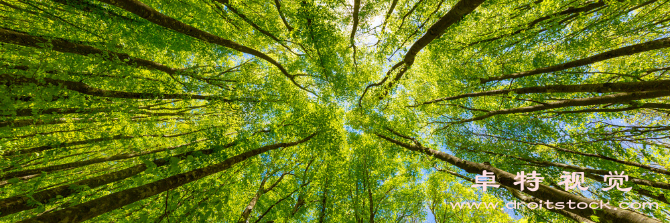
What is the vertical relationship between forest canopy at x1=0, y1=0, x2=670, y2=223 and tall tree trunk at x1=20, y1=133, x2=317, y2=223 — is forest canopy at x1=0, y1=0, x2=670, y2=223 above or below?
above

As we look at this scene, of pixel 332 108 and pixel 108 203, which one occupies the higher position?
pixel 332 108

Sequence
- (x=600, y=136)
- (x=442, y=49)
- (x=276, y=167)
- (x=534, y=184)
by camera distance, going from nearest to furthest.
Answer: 1. (x=534, y=184)
2. (x=600, y=136)
3. (x=442, y=49)
4. (x=276, y=167)

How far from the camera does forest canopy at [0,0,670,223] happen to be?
13.2ft

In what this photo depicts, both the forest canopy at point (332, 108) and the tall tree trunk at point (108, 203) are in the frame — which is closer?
the tall tree trunk at point (108, 203)

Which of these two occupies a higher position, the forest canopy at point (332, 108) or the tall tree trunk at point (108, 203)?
the forest canopy at point (332, 108)

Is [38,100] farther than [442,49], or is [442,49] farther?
[442,49]

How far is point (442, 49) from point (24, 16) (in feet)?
37.6

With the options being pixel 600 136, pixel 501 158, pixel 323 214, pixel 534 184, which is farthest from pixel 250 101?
pixel 600 136

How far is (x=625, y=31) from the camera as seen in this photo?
5.38 m

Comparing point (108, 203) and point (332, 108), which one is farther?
point (332, 108)

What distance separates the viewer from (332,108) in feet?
27.9

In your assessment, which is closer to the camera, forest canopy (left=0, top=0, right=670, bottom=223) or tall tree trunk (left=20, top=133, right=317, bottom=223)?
tall tree trunk (left=20, top=133, right=317, bottom=223)

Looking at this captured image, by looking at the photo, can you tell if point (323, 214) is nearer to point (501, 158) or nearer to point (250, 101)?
point (250, 101)

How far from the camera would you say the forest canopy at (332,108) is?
4.02 metres
